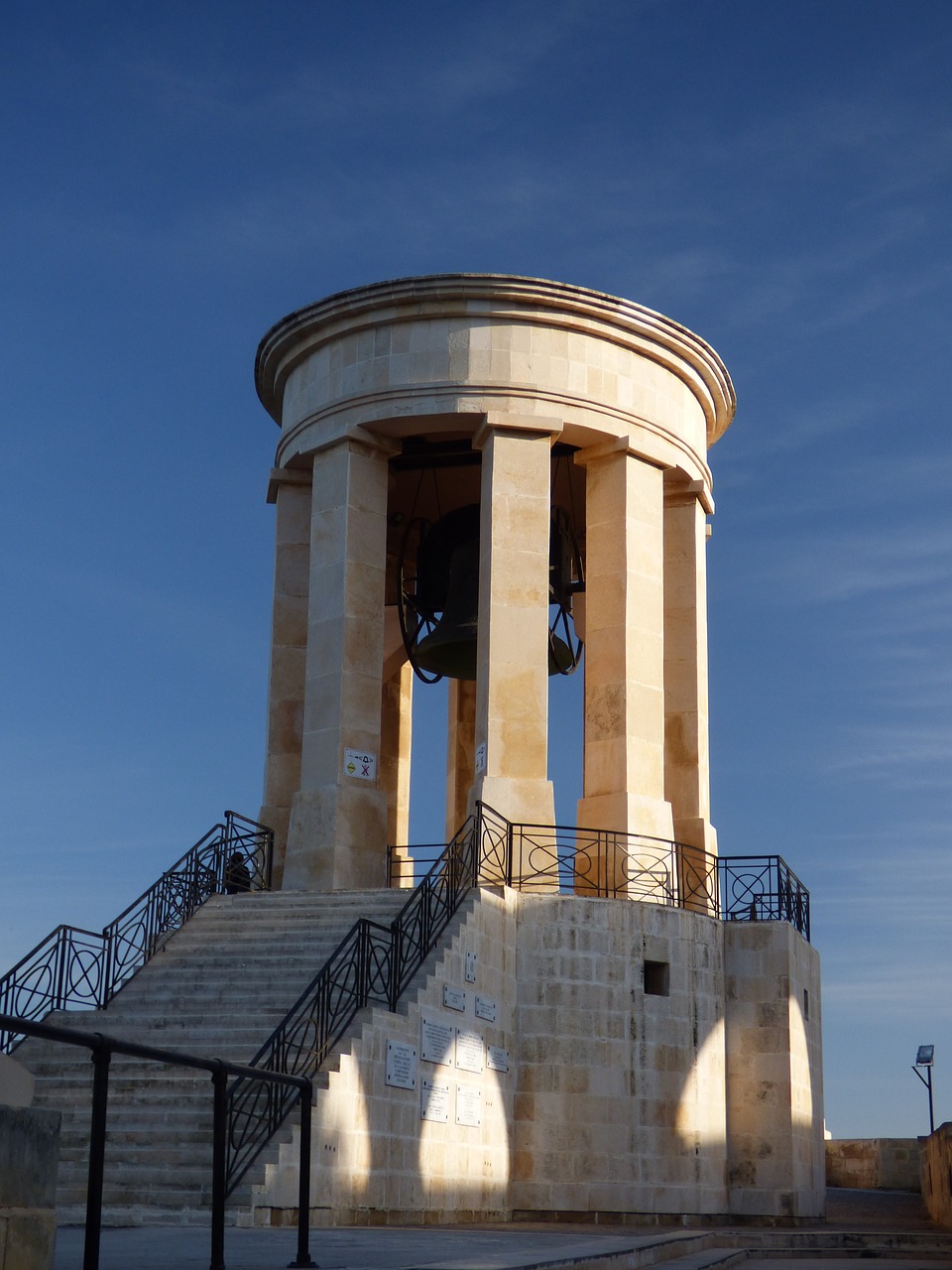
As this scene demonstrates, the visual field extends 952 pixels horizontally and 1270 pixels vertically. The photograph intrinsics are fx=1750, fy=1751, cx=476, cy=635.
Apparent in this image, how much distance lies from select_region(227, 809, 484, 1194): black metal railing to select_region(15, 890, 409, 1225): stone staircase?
30 centimetres

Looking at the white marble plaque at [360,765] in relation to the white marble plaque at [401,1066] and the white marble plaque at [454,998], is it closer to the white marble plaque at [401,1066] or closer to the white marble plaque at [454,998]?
the white marble plaque at [454,998]

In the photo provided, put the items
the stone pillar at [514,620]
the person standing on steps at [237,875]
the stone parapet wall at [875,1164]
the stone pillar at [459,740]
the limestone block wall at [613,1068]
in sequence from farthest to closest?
the stone parapet wall at [875,1164], the stone pillar at [459,740], the person standing on steps at [237,875], the stone pillar at [514,620], the limestone block wall at [613,1068]

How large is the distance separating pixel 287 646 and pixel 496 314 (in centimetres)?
538

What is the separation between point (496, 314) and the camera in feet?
73.5

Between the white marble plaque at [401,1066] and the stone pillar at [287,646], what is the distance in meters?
7.23

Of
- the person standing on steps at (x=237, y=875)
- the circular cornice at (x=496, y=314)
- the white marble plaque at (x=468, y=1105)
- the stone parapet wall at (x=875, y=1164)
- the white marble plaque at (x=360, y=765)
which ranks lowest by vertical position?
the stone parapet wall at (x=875, y=1164)

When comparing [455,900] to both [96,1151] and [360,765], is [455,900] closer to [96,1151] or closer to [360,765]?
[360,765]

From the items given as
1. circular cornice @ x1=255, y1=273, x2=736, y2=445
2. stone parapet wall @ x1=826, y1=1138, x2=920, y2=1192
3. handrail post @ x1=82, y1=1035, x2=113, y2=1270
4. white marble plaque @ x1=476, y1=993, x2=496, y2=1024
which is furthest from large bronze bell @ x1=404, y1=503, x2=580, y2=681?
handrail post @ x1=82, y1=1035, x2=113, y2=1270

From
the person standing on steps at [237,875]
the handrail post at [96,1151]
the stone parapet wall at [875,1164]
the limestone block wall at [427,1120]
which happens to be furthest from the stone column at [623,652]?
the handrail post at [96,1151]

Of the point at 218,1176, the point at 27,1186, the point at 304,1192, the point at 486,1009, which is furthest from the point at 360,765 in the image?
the point at 27,1186

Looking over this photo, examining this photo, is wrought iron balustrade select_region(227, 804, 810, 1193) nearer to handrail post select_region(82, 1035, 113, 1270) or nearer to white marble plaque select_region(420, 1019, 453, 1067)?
white marble plaque select_region(420, 1019, 453, 1067)

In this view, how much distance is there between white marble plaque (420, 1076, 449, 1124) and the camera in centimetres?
1627

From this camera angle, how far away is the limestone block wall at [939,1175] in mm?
19277

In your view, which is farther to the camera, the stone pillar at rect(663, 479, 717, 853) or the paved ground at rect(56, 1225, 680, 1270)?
the stone pillar at rect(663, 479, 717, 853)
